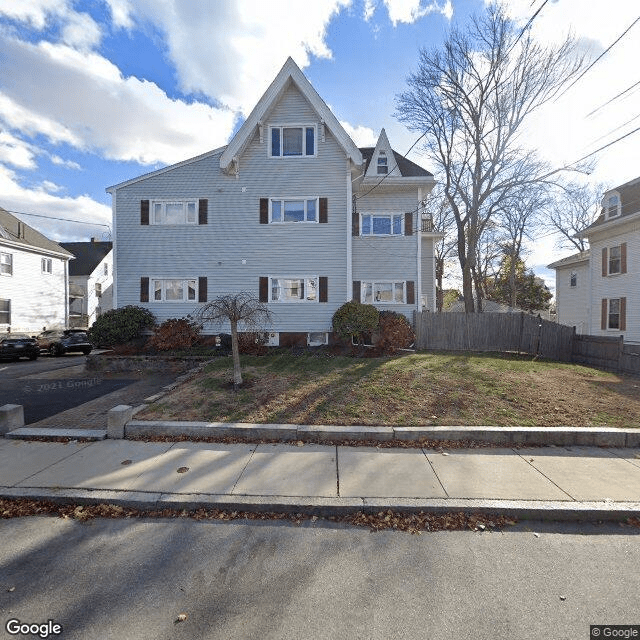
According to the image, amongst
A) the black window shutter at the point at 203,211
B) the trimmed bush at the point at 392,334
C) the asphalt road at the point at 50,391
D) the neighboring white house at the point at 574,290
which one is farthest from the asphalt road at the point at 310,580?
the neighboring white house at the point at 574,290

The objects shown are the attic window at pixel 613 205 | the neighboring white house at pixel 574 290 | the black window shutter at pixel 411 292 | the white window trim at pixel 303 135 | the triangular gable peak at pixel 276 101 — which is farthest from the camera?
the neighboring white house at pixel 574 290

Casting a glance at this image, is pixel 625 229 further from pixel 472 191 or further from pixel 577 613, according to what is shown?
pixel 577 613

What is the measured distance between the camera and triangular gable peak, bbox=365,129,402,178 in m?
16.3

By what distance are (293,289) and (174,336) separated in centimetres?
529

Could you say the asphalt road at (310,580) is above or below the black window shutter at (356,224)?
below

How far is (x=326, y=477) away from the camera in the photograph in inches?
163

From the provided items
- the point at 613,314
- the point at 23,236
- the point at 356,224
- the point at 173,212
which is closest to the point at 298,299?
the point at 356,224

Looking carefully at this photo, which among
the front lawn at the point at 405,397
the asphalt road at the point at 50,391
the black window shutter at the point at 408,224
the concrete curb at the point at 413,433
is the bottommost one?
the asphalt road at the point at 50,391

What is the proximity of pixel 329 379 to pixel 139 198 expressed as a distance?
42.0 feet

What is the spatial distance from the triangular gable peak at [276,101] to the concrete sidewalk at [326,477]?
12.6m

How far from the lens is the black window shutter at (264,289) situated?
570 inches

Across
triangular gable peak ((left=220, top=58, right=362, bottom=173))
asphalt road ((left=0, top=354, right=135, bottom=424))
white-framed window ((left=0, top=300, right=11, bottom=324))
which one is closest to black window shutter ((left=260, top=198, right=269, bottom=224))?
triangular gable peak ((left=220, top=58, right=362, bottom=173))

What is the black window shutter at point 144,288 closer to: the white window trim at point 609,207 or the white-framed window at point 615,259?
the white-framed window at point 615,259

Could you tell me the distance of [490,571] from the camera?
9.10 ft
